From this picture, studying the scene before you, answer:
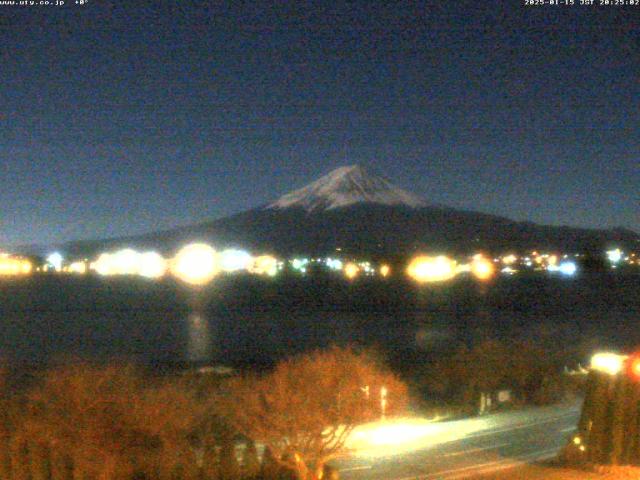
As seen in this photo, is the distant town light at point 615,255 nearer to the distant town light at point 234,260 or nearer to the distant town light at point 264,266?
the distant town light at point 264,266

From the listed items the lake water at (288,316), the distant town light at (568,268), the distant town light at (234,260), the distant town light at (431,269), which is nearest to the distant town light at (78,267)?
the lake water at (288,316)

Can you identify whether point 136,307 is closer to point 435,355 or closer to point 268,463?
point 435,355

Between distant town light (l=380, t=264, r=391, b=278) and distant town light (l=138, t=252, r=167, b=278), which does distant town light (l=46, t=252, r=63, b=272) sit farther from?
distant town light (l=380, t=264, r=391, b=278)

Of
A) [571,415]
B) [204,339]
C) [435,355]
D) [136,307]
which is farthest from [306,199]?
[571,415]

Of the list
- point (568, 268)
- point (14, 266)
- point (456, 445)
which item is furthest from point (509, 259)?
point (456, 445)

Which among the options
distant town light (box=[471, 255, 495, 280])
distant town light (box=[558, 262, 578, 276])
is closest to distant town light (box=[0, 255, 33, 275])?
distant town light (box=[471, 255, 495, 280])
